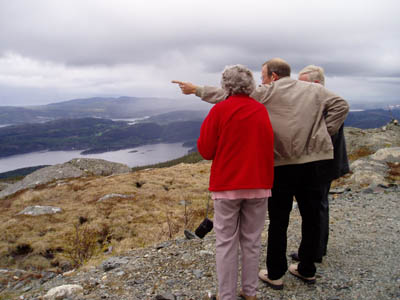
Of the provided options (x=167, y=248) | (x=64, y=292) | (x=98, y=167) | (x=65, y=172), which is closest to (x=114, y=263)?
(x=167, y=248)

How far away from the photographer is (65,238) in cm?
1401

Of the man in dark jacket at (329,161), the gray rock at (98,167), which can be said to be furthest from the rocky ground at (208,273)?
the gray rock at (98,167)

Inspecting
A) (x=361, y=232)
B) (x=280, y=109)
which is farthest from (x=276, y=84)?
(x=361, y=232)

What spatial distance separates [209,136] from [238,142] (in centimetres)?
36

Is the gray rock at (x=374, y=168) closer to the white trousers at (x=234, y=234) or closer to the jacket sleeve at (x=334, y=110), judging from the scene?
the jacket sleeve at (x=334, y=110)

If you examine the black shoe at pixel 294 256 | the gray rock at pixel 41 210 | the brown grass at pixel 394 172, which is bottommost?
the gray rock at pixel 41 210

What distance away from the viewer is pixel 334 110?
401cm

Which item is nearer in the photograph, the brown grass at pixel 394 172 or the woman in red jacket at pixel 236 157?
the woman in red jacket at pixel 236 157

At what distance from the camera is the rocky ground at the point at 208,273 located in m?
4.62

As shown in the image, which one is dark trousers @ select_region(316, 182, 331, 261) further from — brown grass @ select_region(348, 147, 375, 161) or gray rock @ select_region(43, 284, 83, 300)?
brown grass @ select_region(348, 147, 375, 161)

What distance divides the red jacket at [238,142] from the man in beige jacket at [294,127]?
18.1 inches

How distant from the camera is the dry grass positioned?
38.7 feet

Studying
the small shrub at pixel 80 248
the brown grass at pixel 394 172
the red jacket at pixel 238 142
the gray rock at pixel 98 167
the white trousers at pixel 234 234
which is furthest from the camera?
the gray rock at pixel 98 167

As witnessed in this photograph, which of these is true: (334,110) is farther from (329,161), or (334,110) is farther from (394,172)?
(394,172)
